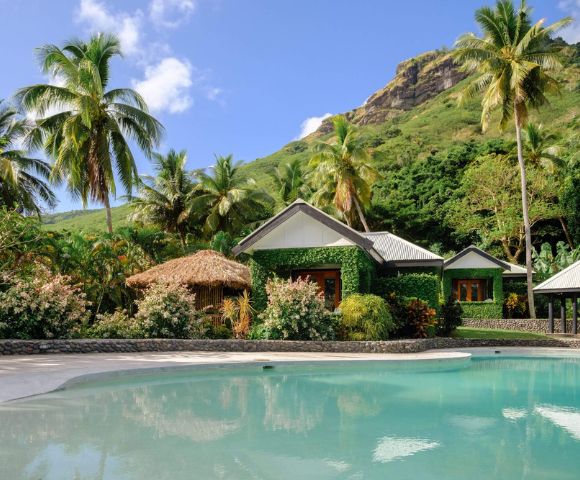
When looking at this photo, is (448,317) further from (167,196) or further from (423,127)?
(423,127)

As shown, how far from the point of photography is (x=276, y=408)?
862 centimetres

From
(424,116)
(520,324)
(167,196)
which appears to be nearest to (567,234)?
(520,324)

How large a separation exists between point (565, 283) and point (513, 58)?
1196 cm

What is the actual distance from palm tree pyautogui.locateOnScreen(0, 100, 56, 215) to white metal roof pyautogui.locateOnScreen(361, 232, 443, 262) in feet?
55.4

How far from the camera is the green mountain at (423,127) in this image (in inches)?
2164

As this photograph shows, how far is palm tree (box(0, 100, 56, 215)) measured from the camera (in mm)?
25062

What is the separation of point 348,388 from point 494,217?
29.4 meters

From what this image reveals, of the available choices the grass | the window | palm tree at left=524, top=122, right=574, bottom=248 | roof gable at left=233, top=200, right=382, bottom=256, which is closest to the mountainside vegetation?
palm tree at left=524, top=122, right=574, bottom=248

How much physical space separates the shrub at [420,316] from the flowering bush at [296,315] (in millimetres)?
3616

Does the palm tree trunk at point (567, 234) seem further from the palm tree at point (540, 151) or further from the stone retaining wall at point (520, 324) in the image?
the stone retaining wall at point (520, 324)

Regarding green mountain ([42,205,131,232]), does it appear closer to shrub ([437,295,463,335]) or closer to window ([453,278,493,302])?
window ([453,278,493,302])

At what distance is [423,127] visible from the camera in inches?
2721

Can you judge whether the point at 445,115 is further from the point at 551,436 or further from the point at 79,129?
the point at 551,436

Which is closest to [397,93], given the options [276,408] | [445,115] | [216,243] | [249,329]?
[445,115]
